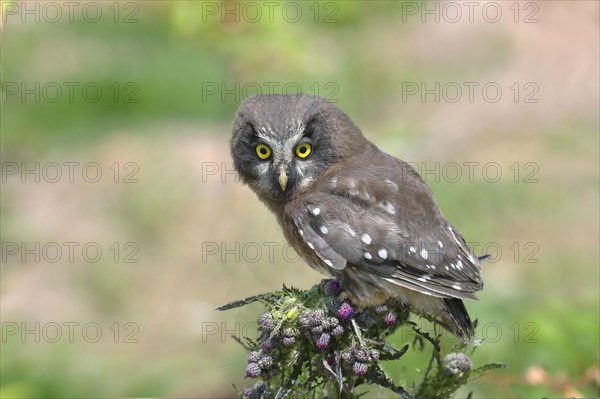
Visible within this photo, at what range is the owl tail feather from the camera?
3.37 m

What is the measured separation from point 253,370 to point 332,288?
21.2 inches

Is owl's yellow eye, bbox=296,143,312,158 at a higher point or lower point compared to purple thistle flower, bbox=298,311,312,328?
higher

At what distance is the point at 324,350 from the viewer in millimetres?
2902

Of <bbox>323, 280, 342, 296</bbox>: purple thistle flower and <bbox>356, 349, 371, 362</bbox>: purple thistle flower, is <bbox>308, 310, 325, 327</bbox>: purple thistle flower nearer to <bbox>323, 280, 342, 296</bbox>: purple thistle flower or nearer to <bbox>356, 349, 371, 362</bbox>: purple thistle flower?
<bbox>356, 349, 371, 362</bbox>: purple thistle flower

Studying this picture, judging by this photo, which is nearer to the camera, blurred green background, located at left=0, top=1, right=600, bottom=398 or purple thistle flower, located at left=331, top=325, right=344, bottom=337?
purple thistle flower, located at left=331, top=325, right=344, bottom=337

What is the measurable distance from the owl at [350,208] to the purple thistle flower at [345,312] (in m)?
0.46

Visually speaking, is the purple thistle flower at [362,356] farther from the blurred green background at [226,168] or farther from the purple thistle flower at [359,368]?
the blurred green background at [226,168]

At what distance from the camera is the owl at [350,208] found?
3.55 m

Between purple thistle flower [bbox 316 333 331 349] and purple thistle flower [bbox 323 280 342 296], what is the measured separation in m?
0.32
